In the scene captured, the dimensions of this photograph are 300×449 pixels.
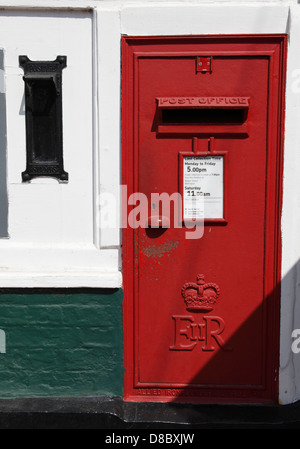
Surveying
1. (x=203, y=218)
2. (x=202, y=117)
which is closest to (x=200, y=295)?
(x=203, y=218)

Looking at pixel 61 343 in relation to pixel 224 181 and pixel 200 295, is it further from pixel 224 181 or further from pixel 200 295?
pixel 224 181

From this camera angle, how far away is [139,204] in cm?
297

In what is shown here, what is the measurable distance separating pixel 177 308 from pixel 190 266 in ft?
0.94

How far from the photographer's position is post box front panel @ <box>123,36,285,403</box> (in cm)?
286

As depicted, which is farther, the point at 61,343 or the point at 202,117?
the point at 61,343

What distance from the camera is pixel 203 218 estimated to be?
296 cm

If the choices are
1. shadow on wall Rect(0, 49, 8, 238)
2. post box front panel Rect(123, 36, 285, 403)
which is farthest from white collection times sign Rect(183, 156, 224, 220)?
shadow on wall Rect(0, 49, 8, 238)

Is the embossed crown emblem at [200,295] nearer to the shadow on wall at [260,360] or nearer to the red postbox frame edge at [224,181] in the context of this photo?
the shadow on wall at [260,360]

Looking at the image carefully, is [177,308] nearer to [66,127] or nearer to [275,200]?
[275,200]

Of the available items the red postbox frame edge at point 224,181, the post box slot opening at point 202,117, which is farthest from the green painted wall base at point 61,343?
the post box slot opening at point 202,117

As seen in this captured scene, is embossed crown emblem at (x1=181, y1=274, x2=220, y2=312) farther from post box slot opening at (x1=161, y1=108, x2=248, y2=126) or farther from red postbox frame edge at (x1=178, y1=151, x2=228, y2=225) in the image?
post box slot opening at (x1=161, y1=108, x2=248, y2=126)

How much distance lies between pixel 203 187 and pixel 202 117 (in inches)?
17.0

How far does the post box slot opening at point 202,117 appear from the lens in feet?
9.41

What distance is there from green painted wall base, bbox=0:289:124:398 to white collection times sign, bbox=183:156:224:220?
2.34 ft
